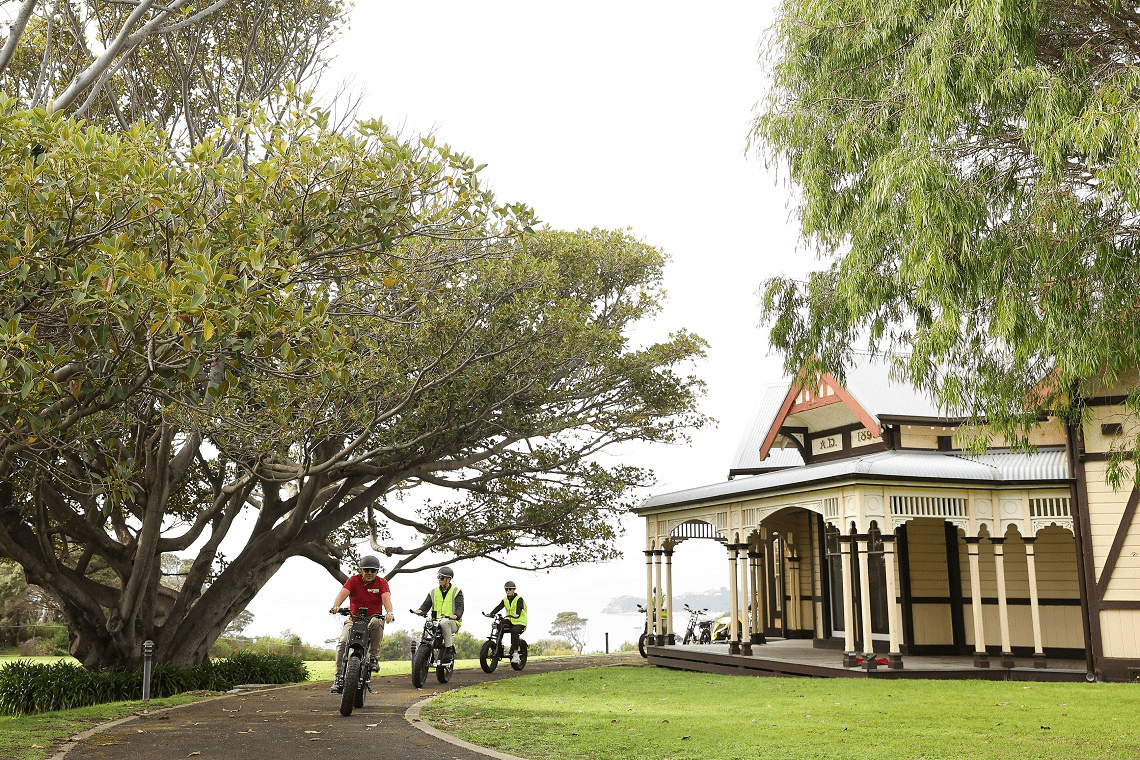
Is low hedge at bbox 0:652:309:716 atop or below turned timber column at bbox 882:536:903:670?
below

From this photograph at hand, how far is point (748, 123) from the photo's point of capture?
11.9m

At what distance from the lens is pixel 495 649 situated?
16859 mm

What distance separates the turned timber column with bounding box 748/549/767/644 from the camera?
21031 mm

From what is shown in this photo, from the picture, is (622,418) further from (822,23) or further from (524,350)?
(822,23)

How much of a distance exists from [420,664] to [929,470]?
8.36m

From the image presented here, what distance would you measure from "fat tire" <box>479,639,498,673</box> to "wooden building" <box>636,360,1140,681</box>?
3.97 meters

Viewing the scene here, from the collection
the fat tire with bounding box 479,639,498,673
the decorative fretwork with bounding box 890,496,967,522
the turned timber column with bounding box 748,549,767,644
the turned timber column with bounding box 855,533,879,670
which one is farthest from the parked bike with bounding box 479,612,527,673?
the decorative fretwork with bounding box 890,496,967,522

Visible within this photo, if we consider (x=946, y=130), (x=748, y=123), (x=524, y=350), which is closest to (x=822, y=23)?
(x=748, y=123)

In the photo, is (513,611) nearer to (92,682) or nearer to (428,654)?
(428,654)

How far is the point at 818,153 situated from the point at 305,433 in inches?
314

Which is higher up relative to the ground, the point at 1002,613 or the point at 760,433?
the point at 760,433

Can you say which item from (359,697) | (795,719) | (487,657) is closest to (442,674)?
(487,657)

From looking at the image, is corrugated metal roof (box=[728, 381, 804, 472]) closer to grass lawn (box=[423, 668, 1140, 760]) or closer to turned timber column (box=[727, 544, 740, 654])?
turned timber column (box=[727, 544, 740, 654])

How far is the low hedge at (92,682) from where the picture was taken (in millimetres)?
12125
